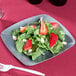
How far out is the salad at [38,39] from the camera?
0.94 meters

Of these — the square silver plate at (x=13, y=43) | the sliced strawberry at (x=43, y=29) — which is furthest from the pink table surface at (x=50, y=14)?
the sliced strawberry at (x=43, y=29)

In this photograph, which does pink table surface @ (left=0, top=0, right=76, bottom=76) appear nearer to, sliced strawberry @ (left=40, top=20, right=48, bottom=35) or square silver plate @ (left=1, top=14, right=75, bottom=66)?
square silver plate @ (left=1, top=14, right=75, bottom=66)

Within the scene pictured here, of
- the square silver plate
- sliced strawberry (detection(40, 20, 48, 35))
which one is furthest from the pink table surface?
sliced strawberry (detection(40, 20, 48, 35))

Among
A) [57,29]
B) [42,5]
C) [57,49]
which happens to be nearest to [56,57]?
[57,49]

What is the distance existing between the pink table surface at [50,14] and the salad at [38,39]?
0.16 ft

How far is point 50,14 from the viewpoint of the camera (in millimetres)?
1151

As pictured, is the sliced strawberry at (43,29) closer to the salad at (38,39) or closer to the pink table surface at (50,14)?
the salad at (38,39)

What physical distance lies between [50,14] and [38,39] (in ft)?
0.82

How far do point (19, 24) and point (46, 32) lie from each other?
6.2 inches

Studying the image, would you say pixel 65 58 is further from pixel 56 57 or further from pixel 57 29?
pixel 57 29

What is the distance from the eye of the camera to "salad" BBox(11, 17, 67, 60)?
0.94m

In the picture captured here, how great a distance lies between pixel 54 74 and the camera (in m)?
0.90

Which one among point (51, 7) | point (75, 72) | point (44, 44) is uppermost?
point (51, 7)

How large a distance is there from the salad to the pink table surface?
Answer: 50 mm
